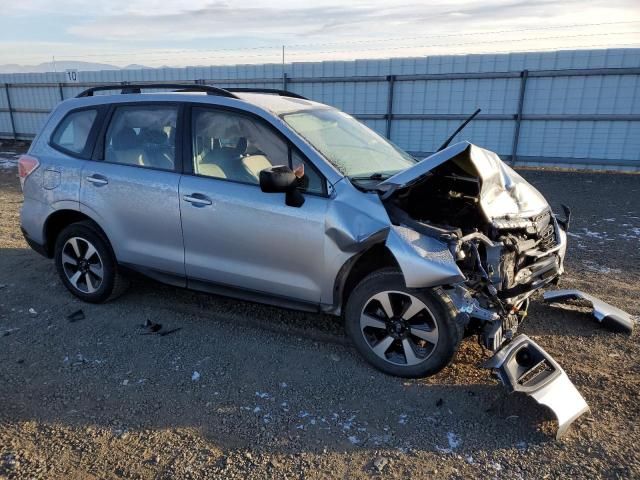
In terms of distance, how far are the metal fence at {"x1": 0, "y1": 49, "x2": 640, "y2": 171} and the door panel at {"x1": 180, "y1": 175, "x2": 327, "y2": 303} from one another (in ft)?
32.8

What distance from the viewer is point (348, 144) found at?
13.1 ft

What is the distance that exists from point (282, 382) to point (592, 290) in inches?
134

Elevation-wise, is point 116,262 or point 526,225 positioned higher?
point 526,225

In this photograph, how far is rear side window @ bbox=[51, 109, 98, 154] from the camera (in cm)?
439

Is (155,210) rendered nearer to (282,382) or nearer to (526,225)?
(282,382)

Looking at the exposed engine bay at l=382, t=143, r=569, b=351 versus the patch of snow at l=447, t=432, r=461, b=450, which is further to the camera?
the exposed engine bay at l=382, t=143, r=569, b=351

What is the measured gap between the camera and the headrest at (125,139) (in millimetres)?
4176

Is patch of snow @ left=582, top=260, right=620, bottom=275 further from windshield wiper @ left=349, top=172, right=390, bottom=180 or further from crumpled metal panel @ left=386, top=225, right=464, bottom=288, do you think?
crumpled metal panel @ left=386, top=225, right=464, bottom=288

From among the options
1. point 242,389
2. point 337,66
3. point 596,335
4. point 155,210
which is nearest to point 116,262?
point 155,210

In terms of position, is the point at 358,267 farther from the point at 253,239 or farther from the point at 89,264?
the point at 89,264

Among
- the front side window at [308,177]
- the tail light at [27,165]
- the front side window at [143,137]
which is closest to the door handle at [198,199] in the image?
the front side window at [143,137]

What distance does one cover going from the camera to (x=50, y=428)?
2891 mm

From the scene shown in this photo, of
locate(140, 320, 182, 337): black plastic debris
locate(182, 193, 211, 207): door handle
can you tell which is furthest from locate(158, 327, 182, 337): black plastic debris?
locate(182, 193, 211, 207): door handle

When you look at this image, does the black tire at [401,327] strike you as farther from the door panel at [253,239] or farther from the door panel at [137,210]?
the door panel at [137,210]
